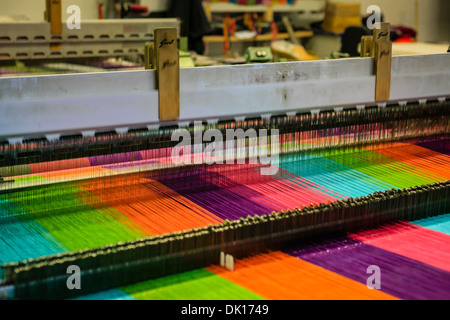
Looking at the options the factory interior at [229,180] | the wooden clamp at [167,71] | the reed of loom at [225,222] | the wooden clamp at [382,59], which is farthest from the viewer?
the wooden clamp at [382,59]

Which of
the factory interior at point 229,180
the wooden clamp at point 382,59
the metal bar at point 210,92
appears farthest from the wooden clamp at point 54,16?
the wooden clamp at point 382,59

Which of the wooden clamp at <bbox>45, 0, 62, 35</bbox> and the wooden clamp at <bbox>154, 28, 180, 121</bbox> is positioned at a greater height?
the wooden clamp at <bbox>45, 0, 62, 35</bbox>

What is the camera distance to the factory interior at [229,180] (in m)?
2.14

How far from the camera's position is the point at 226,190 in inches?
112

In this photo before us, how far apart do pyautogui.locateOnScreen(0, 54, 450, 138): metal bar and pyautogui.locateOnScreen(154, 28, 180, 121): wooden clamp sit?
0.03 m

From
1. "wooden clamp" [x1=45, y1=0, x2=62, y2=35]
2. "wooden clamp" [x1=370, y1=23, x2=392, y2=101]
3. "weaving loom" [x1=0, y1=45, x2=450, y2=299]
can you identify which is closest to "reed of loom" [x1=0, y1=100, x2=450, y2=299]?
"weaving loom" [x1=0, y1=45, x2=450, y2=299]

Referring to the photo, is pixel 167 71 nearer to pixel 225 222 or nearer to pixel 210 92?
pixel 210 92

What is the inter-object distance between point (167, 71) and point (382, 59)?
1043 millimetres

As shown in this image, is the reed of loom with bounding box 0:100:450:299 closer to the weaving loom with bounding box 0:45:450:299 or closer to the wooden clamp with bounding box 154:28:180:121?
the weaving loom with bounding box 0:45:450:299

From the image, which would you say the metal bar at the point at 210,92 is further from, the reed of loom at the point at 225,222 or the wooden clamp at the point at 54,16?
the wooden clamp at the point at 54,16

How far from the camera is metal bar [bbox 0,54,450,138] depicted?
2.28 metres

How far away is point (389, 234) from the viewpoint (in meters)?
2.57
